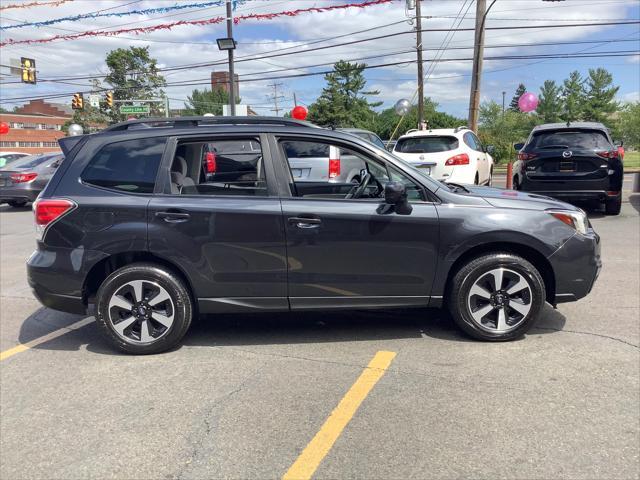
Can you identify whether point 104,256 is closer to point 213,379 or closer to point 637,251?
point 213,379

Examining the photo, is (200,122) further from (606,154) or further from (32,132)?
(32,132)

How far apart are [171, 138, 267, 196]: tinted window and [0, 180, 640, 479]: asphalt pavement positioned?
1.32 meters

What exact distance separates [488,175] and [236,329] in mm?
9852

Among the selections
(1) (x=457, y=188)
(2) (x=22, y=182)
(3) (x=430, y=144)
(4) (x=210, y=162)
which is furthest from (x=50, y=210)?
(2) (x=22, y=182)

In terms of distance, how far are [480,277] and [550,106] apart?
76294mm

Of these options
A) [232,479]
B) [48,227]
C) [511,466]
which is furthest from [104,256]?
[511,466]

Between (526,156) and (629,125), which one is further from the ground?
(629,125)

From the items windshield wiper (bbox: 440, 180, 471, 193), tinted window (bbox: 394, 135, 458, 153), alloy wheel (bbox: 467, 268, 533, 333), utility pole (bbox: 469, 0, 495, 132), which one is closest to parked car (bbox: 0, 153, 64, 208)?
tinted window (bbox: 394, 135, 458, 153)

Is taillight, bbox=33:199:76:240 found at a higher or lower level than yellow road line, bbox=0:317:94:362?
higher

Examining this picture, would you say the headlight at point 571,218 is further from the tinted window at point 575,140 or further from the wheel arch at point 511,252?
the tinted window at point 575,140

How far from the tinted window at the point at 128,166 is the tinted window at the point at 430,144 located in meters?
7.43

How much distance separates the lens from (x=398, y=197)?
4.13 meters

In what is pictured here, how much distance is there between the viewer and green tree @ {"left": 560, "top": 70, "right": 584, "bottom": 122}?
6834cm

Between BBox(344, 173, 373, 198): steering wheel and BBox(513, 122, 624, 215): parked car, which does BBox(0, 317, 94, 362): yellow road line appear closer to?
BBox(344, 173, 373, 198): steering wheel
